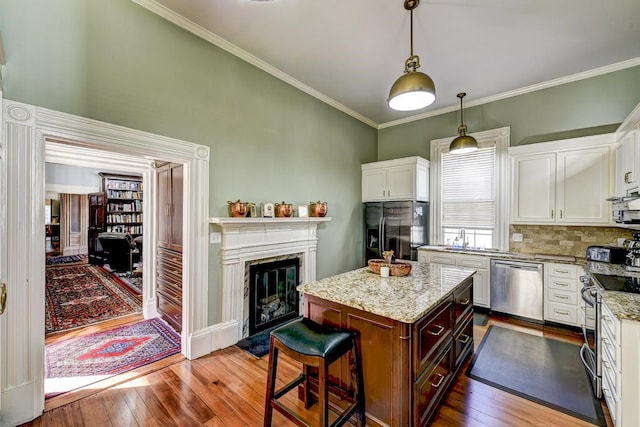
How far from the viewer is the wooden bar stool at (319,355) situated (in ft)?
4.98

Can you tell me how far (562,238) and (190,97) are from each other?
4.95m

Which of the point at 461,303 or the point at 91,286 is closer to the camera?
the point at 461,303

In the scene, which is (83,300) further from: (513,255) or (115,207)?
(513,255)

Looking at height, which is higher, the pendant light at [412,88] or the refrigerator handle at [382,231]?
the pendant light at [412,88]

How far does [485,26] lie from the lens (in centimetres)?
269


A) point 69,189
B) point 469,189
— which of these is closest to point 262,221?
point 469,189

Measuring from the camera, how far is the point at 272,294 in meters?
3.46

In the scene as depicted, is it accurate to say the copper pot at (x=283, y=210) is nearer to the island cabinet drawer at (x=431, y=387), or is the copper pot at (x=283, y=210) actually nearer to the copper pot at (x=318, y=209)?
the copper pot at (x=318, y=209)

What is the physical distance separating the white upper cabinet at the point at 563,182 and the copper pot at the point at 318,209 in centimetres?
267

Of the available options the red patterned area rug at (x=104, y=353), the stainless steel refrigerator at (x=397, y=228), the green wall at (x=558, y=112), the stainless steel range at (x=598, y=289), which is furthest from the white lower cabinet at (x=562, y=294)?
the red patterned area rug at (x=104, y=353)

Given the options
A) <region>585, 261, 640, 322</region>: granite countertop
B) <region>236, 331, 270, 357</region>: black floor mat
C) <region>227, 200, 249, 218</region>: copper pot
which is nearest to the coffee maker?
<region>585, 261, 640, 322</region>: granite countertop

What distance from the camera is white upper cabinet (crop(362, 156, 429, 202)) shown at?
4.48 m

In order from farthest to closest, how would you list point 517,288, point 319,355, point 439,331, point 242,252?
1. point 517,288
2. point 242,252
3. point 439,331
4. point 319,355

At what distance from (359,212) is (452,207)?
1593 mm
